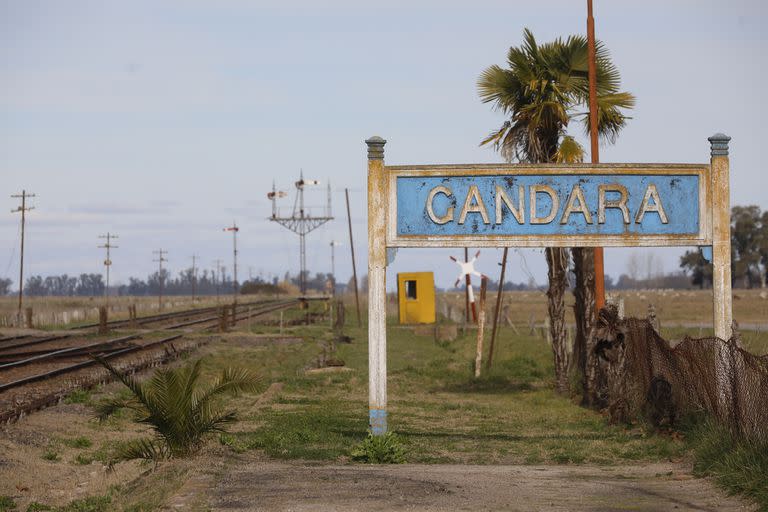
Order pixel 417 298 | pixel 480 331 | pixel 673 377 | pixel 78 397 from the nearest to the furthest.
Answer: pixel 673 377
pixel 78 397
pixel 480 331
pixel 417 298

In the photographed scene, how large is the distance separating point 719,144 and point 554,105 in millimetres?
6991

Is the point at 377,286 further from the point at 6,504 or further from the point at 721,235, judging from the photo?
the point at 6,504

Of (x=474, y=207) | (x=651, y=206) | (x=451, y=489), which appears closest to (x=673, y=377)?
(x=651, y=206)

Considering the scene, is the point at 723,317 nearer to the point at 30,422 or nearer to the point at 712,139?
the point at 712,139

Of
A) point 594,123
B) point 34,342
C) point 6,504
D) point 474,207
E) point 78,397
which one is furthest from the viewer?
point 34,342

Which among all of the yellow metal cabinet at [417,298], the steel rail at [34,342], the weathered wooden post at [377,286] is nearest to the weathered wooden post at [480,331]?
the weathered wooden post at [377,286]

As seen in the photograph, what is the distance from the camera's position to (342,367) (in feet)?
87.7

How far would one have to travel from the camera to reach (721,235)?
13.3 m

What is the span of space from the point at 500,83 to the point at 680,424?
9.78m

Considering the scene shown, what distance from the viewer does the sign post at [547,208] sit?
43.1ft

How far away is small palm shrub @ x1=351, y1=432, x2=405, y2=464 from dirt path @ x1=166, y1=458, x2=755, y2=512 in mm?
714

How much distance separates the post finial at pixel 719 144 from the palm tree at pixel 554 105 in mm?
6569

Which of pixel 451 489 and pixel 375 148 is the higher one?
pixel 375 148

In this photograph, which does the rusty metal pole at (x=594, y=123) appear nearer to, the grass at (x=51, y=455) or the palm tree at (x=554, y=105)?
the palm tree at (x=554, y=105)
